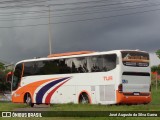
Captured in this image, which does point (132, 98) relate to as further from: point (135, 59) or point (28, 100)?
point (28, 100)

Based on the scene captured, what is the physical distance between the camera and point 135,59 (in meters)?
26.7

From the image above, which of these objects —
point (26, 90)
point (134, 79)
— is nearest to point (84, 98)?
point (134, 79)

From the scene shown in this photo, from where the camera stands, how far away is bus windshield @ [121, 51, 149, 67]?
2620 cm

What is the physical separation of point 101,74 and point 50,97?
5357mm

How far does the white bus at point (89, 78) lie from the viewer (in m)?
26.2

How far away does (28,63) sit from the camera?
32.2 m

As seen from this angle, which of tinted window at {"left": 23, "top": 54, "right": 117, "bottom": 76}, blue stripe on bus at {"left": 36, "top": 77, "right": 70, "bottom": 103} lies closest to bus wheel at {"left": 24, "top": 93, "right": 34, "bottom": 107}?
blue stripe on bus at {"left": 36, "top": 77, "right": 70, "bottom": 103}

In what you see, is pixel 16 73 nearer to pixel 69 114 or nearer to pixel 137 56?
pixel 137 56

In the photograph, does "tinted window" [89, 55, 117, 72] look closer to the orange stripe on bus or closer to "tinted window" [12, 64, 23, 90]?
the orange stripe on bus

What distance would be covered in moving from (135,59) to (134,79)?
3.93ft

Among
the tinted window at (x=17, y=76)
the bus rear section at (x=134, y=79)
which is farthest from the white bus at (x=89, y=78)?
the tinted window at (x=17, y=76)

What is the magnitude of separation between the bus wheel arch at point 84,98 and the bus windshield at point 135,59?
343 cm

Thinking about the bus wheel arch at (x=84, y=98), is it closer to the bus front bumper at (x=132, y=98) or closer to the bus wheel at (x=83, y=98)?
the bus wheel at (x=83, y=98)

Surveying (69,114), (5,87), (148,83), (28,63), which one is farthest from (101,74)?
(5,87)
